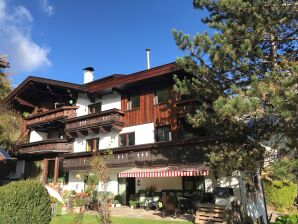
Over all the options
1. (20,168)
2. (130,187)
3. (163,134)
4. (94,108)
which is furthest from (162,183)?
(20,168)

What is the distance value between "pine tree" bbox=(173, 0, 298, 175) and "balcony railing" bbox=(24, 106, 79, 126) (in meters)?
16.5

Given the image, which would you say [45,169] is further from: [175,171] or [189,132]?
[175,171]

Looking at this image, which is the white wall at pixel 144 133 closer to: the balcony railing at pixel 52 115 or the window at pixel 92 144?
the window at pixel 92 144

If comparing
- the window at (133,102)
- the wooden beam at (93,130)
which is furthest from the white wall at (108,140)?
the window at (133,102)

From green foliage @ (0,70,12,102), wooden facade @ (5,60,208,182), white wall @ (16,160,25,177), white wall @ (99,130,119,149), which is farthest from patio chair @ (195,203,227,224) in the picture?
green foliage @ (0,70,12,102)

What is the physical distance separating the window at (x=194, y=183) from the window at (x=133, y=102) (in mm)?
7453

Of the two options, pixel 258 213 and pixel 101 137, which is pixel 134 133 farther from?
pixel 258 213

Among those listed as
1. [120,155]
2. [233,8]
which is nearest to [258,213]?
[120,155]

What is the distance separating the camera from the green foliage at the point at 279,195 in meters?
25.0

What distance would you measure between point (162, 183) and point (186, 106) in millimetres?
5798

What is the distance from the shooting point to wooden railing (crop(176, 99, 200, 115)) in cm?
2031

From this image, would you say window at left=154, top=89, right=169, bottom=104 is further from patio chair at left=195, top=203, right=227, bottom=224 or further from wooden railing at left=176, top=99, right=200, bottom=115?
patio chair at left=195, top=203, right=227, bottom=224

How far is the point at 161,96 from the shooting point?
23156 millimetres

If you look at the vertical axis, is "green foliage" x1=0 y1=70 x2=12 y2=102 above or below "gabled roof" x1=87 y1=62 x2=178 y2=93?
above
